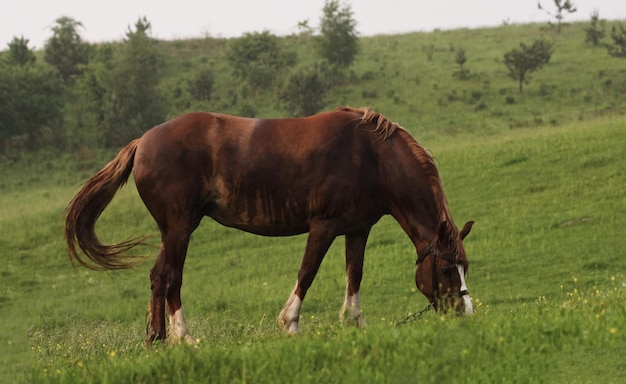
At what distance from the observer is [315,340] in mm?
7957

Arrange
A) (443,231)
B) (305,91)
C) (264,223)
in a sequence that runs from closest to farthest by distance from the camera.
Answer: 1. (443,231)
2. (264,223)
3. (305,91)

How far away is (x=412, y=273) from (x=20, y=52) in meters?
44.4

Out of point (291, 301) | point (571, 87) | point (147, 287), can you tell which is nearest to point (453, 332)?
point (291, 301)

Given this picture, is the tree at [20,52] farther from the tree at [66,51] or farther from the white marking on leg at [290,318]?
the white marking on leg at [290,318]

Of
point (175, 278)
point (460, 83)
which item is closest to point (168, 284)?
point (175, 278)

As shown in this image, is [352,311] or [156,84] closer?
[352,311]

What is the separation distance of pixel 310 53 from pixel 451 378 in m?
54.6

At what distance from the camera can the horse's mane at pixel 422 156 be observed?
9.84 meters

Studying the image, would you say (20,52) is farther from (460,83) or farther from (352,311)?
(352,311)

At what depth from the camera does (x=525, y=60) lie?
151 feet

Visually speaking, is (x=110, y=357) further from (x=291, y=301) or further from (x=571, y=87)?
(x=571, y=87)

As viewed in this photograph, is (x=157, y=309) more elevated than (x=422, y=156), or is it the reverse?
(x=422, y=156)

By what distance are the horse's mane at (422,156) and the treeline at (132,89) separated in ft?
114

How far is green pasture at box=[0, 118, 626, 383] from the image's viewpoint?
736 cm
